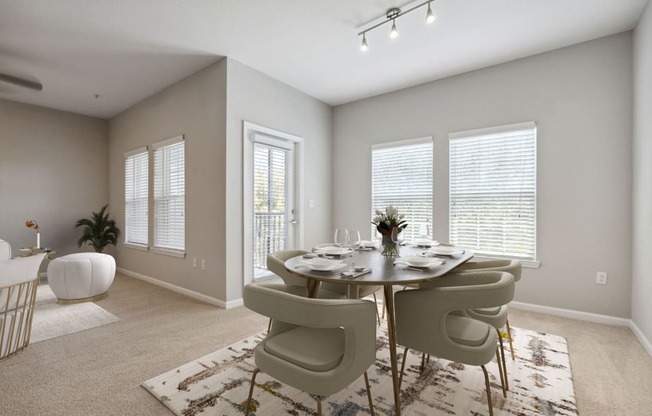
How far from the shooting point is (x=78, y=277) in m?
3.50

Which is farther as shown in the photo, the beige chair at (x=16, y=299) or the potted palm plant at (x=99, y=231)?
the potted palm plant at (x=99, y=231)

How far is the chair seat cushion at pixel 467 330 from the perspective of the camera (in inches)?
61.6

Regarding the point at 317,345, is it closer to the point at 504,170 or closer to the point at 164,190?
the point at 504,170

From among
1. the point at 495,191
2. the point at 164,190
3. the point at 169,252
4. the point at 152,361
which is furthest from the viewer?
the point at 164,190

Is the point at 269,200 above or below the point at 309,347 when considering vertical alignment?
above

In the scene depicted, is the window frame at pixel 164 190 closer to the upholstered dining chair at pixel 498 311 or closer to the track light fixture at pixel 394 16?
the track light fixture at pixel 394 16

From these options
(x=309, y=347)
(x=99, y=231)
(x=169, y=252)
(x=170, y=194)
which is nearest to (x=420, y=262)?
(x=309, y=347)

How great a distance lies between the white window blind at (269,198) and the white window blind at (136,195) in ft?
6.98

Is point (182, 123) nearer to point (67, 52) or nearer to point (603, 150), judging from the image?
point (67, 52)

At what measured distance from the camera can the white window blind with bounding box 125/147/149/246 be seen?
16.0 feet

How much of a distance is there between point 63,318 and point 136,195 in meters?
2.40

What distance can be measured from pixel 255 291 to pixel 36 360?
218 cm

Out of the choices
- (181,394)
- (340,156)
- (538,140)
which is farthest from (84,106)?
(538,140)

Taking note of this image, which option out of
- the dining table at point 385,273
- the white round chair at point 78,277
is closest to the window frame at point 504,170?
the dining table at point 385,273
